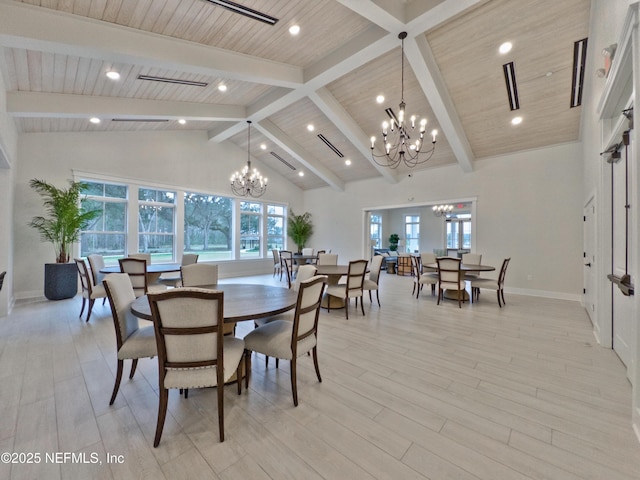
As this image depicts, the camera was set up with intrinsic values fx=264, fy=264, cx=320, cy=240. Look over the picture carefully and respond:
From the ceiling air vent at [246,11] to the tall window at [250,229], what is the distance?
611cm

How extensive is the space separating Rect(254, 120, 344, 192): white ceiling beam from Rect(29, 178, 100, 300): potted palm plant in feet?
14.3

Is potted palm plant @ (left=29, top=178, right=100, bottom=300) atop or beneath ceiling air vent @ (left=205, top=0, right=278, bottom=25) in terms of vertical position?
beneath

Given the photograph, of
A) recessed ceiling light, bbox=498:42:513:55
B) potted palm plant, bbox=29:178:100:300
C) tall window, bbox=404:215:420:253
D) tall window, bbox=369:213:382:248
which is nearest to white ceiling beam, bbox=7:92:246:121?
potted palm plant, bbox=29:178:100:300

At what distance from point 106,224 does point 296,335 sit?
6.79m

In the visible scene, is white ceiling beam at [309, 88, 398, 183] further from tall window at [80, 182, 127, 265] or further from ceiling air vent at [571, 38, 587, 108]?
tall window at [80, 182, 127, 265]

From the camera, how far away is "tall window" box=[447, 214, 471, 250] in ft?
35.8

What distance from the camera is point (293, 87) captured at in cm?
513

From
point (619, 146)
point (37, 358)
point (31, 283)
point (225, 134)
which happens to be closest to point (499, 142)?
point (619, 146)

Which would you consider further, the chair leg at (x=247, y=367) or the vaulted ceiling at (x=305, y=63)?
the vaulted ceiling at (x=305, y=63)

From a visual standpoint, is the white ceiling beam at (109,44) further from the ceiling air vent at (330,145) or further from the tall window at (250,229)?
the tall window at (250,229)

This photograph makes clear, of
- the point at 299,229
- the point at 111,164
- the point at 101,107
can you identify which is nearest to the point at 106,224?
the point at 111,164

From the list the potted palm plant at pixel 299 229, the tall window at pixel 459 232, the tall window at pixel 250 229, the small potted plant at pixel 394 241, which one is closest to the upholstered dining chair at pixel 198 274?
the tall window at pixel 250 229

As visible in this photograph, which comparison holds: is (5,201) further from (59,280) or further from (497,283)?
(497,283)

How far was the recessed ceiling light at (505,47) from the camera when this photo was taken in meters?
4.04
